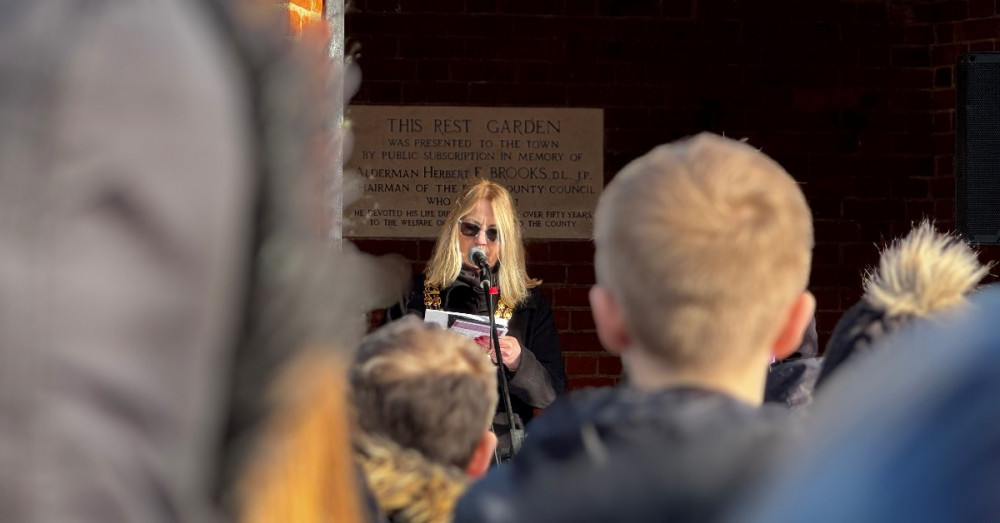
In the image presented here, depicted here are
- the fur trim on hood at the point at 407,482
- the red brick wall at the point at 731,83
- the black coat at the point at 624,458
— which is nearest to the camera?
the black coat at the point at 624,458

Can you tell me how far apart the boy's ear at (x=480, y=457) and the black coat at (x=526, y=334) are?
2.63m

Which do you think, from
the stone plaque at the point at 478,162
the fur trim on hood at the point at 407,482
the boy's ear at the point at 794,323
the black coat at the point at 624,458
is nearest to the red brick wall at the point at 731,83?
the stone plaque at the point at 478,162

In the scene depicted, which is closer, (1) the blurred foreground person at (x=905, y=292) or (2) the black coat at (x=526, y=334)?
(1) the blurred foreground person at (x=905, y=292)

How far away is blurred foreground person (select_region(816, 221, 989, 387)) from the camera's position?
2.14 meters

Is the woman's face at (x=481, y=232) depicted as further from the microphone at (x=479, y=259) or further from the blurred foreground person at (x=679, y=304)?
the blurred foreground person at (x=679, y=304)

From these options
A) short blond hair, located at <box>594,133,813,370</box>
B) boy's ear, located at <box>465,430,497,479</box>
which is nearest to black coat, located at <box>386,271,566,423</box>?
boy's ear, located at <box>465,430,497,479</box>

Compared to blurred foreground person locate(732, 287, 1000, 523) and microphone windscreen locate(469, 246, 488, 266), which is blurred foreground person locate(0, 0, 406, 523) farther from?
microphone windscreen locate(469, 246, 488, 266)

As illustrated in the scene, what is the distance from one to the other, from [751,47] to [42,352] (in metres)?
7.90

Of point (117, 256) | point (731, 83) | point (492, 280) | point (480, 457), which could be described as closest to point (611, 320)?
point (480, 457)

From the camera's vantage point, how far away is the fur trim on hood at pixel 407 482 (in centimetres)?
180

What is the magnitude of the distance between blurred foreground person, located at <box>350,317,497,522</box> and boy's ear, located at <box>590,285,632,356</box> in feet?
1.23

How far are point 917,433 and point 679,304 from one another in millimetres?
1003

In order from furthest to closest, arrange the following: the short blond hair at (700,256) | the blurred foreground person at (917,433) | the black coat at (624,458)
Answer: the short blond hair at (700,256) < the black coat at (624,458) < the blurred foreground person at (917,433)

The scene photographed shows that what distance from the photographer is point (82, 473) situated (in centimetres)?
53
